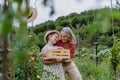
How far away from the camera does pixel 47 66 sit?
4.17 m

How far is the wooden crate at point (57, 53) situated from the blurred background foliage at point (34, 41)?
25cm

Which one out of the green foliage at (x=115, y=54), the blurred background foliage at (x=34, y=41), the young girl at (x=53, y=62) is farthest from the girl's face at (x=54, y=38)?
the green foliage at (x=115, y=54)

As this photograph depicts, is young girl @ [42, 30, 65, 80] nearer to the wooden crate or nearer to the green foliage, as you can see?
the wooden crate

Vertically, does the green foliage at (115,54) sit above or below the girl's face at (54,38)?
below

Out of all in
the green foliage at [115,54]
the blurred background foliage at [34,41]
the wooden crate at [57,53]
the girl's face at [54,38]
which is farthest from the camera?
the green foliage at [115,54]

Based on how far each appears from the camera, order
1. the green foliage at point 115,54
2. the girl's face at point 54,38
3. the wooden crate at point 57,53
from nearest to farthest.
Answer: the wooden crate at point 57,53, the girl's face at point 54,38, the green foliage at point 115,54

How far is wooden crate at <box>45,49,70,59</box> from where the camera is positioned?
13.3 ft

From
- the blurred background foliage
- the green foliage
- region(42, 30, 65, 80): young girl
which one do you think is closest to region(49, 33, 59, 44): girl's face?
region(42, 30, 65, 80): young girl

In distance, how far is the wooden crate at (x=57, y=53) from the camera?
4.07 meters

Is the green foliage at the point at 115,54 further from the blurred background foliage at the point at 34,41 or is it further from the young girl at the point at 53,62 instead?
the young girl at the point at 53,62

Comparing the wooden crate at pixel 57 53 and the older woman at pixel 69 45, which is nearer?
the wooden crate at pixel 57 53

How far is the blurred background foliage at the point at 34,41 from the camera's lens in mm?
492

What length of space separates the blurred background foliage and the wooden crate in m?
0.25

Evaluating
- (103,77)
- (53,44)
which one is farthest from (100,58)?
(53,44)
